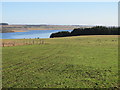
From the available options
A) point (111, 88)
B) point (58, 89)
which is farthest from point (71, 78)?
point (111, 88)

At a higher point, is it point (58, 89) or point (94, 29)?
point (94, 29)

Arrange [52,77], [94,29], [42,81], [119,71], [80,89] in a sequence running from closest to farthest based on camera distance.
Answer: [80,89]
[42,81]
[52,77]
[119,71]
[94,29]

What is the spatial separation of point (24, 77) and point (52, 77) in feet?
5.95

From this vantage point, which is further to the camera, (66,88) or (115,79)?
(115,79)

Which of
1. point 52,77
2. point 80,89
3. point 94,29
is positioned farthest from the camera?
point 94,29

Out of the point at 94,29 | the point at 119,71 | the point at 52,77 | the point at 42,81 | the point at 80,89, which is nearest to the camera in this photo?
the point at 80,89

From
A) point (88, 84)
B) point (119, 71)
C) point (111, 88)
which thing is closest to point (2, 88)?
point (88, 84)

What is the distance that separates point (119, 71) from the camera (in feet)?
36.4

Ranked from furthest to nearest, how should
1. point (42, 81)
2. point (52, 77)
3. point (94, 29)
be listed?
point (94, 29) < point (52, 77) < point (42, 81)

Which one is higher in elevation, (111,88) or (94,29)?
(94,29)

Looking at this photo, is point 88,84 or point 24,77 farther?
point 24,77

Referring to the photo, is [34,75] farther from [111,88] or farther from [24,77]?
[111,88]

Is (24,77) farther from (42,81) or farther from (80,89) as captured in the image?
(80,89)

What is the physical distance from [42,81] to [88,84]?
8.80 feet
